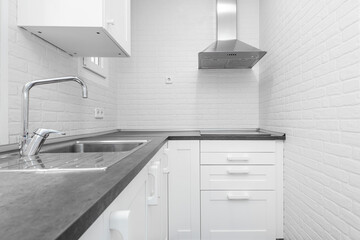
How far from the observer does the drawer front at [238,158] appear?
1982mm

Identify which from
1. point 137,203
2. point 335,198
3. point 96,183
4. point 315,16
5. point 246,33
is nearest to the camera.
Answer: point 96,183

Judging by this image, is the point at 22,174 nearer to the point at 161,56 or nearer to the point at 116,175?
the point at 116,175

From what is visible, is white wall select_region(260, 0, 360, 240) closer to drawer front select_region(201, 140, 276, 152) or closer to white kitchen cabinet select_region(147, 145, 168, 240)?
drawer front select_region(201, 140, 276, 152)

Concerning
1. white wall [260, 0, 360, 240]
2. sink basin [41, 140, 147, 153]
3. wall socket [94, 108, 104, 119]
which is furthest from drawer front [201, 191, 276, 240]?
wall socket [94, 108, 104, 119]

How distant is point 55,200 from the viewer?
1.36ft

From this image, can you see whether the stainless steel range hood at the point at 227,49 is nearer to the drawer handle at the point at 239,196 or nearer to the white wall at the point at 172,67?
the white wall at the point at 172,67

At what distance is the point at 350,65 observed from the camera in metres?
1.11

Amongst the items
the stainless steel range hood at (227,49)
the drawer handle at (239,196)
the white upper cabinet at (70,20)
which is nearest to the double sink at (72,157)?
the white upper cabinet at (70,20)

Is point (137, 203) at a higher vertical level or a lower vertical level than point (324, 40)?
lower

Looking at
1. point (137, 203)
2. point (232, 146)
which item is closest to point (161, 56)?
point (232, 146)

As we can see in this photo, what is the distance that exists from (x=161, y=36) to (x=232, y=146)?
1.52 metres

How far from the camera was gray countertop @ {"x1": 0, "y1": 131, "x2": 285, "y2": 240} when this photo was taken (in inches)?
12.1

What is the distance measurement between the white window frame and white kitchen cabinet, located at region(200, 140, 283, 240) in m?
1.33

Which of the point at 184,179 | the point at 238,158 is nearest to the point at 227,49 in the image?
the point at 238,158
